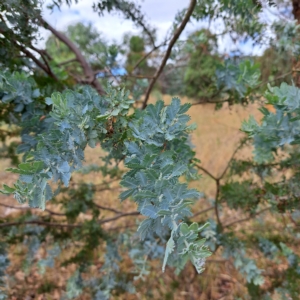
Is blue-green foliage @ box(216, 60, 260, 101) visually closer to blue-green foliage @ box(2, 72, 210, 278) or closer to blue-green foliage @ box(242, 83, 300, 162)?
blue-green foliage @ box(242, 83, 300, 162)

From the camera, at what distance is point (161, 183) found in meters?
0.36

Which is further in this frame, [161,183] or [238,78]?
[238,78]

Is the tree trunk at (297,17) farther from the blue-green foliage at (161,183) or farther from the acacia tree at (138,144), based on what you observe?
the blue-green foliage at (161,183)

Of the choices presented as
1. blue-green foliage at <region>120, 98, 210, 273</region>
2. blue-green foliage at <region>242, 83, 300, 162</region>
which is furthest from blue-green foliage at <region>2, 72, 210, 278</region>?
blue-green foliage at <region>242, 83, 300, 162</region>

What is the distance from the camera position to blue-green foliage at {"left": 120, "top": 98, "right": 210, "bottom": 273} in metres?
0.34

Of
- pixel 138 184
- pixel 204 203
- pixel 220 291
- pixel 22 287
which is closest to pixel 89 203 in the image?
pixel 22 287

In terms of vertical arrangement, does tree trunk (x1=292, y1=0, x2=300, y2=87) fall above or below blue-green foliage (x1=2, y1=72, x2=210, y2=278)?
above

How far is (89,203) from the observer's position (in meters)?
1.26

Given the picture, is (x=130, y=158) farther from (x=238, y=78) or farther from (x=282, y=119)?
(x=238, y=78)

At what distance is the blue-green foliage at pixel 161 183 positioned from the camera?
0.34 m

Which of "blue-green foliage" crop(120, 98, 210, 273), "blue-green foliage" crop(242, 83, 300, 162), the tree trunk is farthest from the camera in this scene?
the tree trunk

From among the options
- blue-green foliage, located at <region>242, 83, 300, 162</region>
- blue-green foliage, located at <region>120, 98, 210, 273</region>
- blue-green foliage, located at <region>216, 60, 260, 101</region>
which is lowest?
blue-green foliage, located at <region>120, 98, 210, 273</region>

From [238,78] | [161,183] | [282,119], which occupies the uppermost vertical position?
[238,78]

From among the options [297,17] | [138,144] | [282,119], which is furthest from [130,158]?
[297,17]
